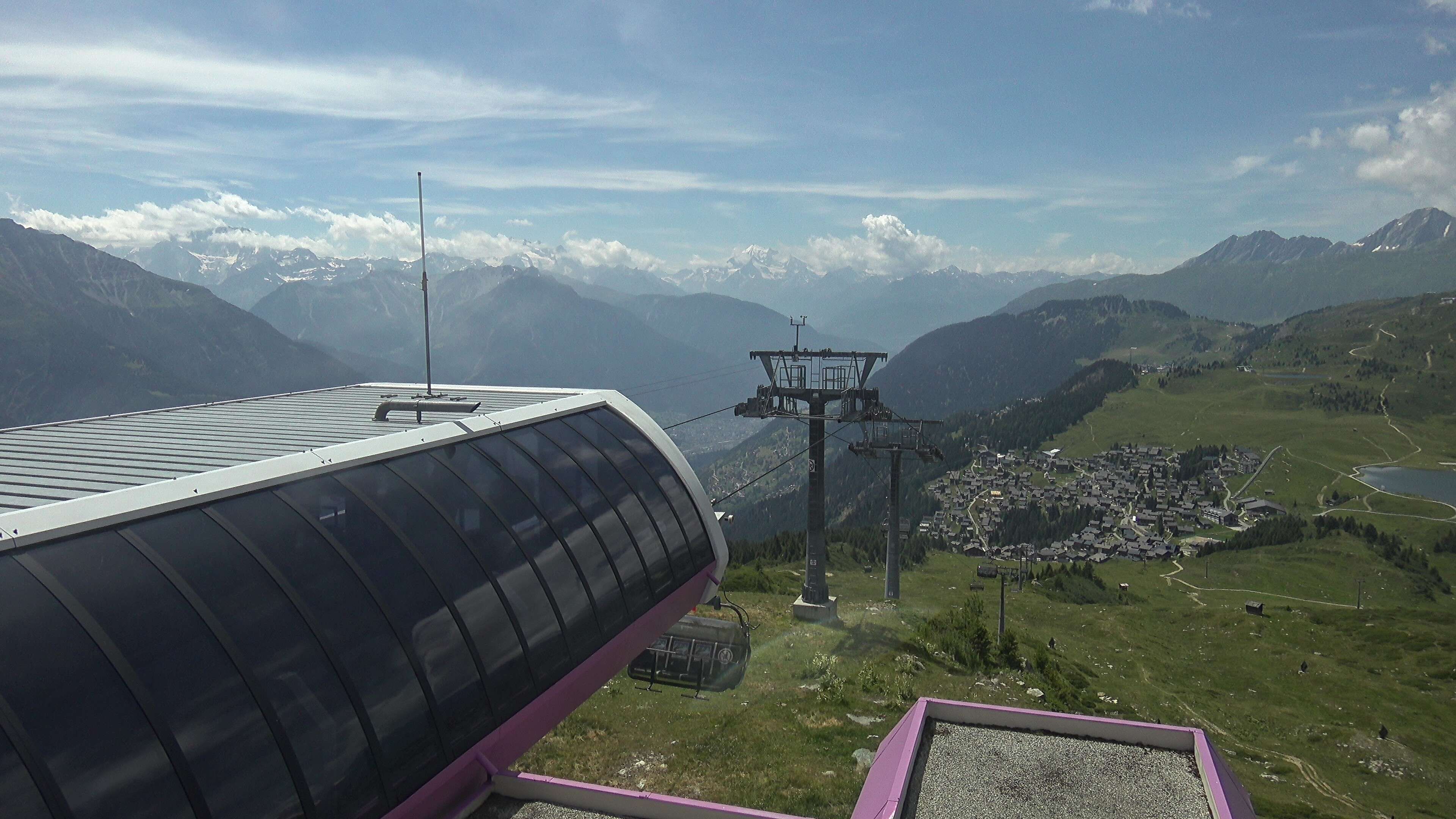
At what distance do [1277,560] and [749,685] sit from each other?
183 m

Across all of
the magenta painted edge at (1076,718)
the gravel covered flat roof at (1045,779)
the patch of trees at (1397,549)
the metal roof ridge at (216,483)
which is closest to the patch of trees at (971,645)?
the magenta painted edge at (1076,718)

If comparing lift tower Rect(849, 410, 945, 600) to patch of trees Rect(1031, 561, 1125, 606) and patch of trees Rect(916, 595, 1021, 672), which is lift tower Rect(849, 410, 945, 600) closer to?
patch of trees Rect(916, 595, 1021, 672)

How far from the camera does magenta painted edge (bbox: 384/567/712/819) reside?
1192 centimetres

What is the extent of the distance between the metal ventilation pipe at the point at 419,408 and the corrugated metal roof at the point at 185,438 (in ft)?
0.53

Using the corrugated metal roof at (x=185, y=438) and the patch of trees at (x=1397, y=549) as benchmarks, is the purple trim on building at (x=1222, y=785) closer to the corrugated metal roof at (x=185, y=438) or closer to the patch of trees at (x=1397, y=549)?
the corrugated metal roof at (x=185, y=438)

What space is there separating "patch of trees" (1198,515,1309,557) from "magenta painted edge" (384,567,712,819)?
661 ft

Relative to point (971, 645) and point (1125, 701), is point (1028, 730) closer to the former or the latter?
point (971, 645)

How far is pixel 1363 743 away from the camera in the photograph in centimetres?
5772

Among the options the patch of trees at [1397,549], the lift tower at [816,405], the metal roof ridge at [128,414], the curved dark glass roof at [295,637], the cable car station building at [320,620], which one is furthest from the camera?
the patch of trees at [1397,549]

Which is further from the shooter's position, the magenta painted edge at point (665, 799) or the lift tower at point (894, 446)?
the lift tower at point (894, 446)

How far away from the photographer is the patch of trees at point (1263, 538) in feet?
613

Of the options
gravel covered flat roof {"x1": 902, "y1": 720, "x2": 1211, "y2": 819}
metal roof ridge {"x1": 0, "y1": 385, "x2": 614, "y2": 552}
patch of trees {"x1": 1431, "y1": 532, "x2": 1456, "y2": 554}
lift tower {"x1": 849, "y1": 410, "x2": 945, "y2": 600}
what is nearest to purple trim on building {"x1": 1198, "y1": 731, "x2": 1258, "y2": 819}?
gravel covered flat roof {"x1": 902, "y1": 720, "x2": 1211, "y2": 819}

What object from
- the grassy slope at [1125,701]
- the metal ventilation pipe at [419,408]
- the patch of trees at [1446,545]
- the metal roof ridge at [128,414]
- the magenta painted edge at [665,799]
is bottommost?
the patch of trees at [1446,545]

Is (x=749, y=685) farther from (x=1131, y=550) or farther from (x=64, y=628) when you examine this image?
(x=1131, y=550)
